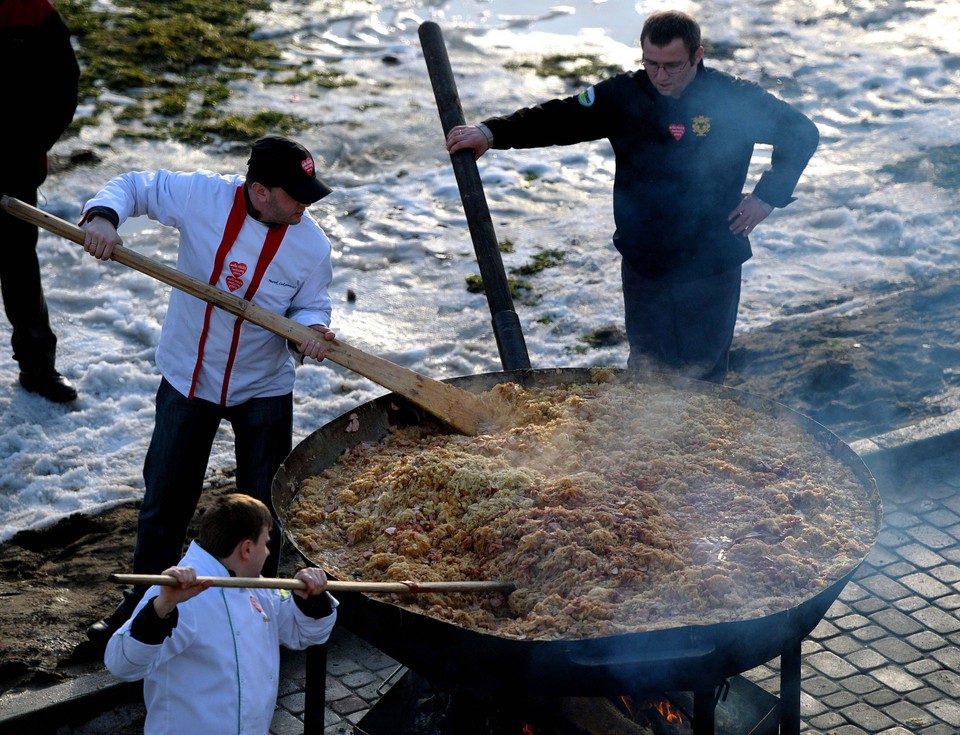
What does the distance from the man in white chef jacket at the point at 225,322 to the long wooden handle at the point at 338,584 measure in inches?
45.9

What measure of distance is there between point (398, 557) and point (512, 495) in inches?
18.1

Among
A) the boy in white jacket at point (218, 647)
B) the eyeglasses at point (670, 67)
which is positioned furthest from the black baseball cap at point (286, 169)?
the eyeglasses at point (670, 67)

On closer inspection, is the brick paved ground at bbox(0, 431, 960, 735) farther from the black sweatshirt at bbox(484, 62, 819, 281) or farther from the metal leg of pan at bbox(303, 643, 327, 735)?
the black sweatshirt at bbox(484, 62, 819, 281)

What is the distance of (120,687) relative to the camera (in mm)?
4230

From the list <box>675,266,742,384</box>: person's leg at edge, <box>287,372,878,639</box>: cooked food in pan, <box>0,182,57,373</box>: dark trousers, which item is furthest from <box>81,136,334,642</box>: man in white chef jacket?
<box>0,182,57,373</box>: dark trousers

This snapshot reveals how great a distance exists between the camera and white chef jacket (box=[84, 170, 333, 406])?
4141mm

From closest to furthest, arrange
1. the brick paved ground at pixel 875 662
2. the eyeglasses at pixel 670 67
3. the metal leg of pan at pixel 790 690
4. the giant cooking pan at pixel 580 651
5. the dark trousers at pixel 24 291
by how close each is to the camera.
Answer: the giant cooking pan at pixel 580 651 → the metal leg of pan at pixel 790 690 → the brick paved ground at pixel 875 662 → the eyeglasses at pixel 670 67 → the dark trousers at pixel 24 291

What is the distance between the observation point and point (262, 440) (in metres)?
4.40

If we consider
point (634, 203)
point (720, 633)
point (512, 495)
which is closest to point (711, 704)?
point (720, 633)

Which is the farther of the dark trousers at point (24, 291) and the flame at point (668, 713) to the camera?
the dark trousers at point (24, 291)

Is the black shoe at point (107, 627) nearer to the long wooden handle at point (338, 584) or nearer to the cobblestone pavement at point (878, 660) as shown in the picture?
the cobblestone pavement at point (878, 660)

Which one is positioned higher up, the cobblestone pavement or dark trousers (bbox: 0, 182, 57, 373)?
dark trousers (bbox: 0, 182, 57, 373)

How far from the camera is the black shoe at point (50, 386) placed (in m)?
6.36

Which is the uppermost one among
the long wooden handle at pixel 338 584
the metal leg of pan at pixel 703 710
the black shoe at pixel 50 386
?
the long wooden handle at pixel 338 584
